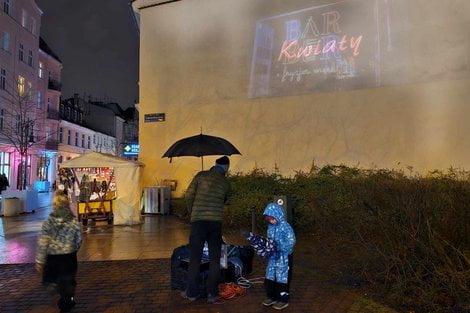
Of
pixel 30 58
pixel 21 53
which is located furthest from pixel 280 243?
pixel 30 58

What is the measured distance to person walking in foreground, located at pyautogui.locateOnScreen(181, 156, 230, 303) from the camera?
545 cm

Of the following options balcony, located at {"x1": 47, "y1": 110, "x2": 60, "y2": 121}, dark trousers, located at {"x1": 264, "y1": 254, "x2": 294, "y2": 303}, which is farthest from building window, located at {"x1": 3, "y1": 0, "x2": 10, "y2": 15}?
dark trousers, located at {"x1": 264, "y1": 254, "x2": 294, "y2": 303}

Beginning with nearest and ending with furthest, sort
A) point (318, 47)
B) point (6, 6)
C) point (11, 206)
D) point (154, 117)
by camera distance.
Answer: point (318, 47), point (11, 206), point (154, 117), point (6, 6)

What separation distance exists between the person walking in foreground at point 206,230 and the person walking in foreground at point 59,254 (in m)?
1.46

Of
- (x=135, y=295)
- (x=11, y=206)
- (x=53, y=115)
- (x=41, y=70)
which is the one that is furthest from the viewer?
(x=53, y=115)

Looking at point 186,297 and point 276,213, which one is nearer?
point 276,213

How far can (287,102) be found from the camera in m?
15.5

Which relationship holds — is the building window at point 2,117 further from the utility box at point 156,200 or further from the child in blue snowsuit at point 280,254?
the child in blue snowsuit at point 280,254

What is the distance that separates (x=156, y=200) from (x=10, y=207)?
215 inches

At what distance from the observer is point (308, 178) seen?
36.6ft

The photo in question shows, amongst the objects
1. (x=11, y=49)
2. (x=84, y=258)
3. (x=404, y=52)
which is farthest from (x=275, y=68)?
(x=11, y=49)

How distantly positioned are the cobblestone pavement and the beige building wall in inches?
338

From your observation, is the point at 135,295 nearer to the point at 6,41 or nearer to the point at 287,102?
the point at 287,102

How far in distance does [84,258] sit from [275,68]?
10322 millimetres
